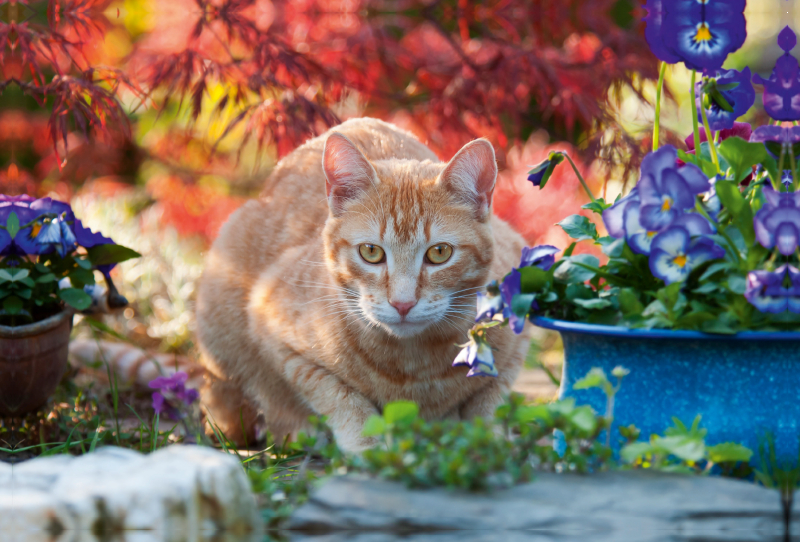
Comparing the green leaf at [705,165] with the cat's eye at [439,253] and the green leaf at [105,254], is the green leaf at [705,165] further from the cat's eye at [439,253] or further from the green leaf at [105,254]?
the green leaf at [105,254]

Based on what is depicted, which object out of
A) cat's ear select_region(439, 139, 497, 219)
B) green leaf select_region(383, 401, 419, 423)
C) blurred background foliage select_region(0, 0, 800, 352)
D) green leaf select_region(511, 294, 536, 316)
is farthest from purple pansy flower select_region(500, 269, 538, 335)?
blurred background foliage select_region(0, 0, 800, 352)

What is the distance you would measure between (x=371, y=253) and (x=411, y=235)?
146 millimetres

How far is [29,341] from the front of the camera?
8.04 feet

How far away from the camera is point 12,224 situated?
2.54 meters

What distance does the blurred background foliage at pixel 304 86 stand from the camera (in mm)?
2957

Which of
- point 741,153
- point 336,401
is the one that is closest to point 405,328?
point 336,401

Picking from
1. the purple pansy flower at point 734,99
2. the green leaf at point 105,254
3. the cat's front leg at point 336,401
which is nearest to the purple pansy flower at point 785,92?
the purple pansy flower at point 734,99

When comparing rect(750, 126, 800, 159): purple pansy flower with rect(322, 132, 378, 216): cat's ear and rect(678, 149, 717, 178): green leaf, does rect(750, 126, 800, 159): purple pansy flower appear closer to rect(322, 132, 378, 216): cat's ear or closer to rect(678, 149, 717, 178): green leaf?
rect(678, 149, 717, 178): green leaf

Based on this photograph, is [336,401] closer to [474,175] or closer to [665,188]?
[474,175]

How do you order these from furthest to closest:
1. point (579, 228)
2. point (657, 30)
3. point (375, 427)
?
point (579, 228) < point (657, 30) < point (375, 427)

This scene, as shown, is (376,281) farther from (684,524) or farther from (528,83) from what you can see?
(528,83)

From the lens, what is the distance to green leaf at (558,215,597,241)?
6.02ft

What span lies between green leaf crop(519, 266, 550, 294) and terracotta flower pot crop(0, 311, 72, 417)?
1682 millimetres

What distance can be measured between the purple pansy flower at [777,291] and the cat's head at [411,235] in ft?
2.86
